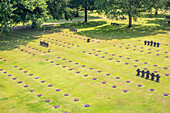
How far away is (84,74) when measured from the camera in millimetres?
24531

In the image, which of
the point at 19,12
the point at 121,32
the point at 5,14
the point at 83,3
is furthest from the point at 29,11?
the point at 121,32

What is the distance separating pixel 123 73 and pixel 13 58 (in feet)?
54.5

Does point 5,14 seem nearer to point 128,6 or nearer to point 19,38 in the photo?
point 19,38

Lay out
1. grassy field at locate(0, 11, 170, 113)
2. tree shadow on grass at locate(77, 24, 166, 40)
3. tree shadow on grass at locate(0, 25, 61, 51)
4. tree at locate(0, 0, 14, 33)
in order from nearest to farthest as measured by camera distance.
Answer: grassy field at locate(0, 11, 170, 113) < tree shadow on grass at locate(0, 25, 61, 51) < tree at locate(0, 0, 14, 33) < tree shadow on grass at locate(77, 24, 166, 40)

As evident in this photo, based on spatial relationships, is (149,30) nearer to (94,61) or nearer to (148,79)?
(94,61)

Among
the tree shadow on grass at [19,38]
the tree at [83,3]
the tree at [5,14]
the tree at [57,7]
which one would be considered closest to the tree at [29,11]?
the tree at [5,14]

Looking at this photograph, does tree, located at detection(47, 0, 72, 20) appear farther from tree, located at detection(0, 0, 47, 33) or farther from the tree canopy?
the tree canopy

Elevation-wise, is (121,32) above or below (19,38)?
above

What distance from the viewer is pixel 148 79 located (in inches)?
870

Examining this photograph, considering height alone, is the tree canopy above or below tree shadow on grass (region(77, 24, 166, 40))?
above

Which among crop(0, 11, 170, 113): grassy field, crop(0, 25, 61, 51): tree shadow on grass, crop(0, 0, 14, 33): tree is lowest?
crop(0, 11, 170, 113): grassy field

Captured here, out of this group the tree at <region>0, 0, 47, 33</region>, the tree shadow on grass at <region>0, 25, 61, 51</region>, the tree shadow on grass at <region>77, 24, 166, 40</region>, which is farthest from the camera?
the tree shadow on grass at <region>77, 24, 166, 40</region>

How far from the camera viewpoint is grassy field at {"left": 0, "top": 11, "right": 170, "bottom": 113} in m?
17.5

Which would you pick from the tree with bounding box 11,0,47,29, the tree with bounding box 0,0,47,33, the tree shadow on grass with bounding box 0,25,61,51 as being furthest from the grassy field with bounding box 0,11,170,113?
the tree with bounding box 11,0,47,29
